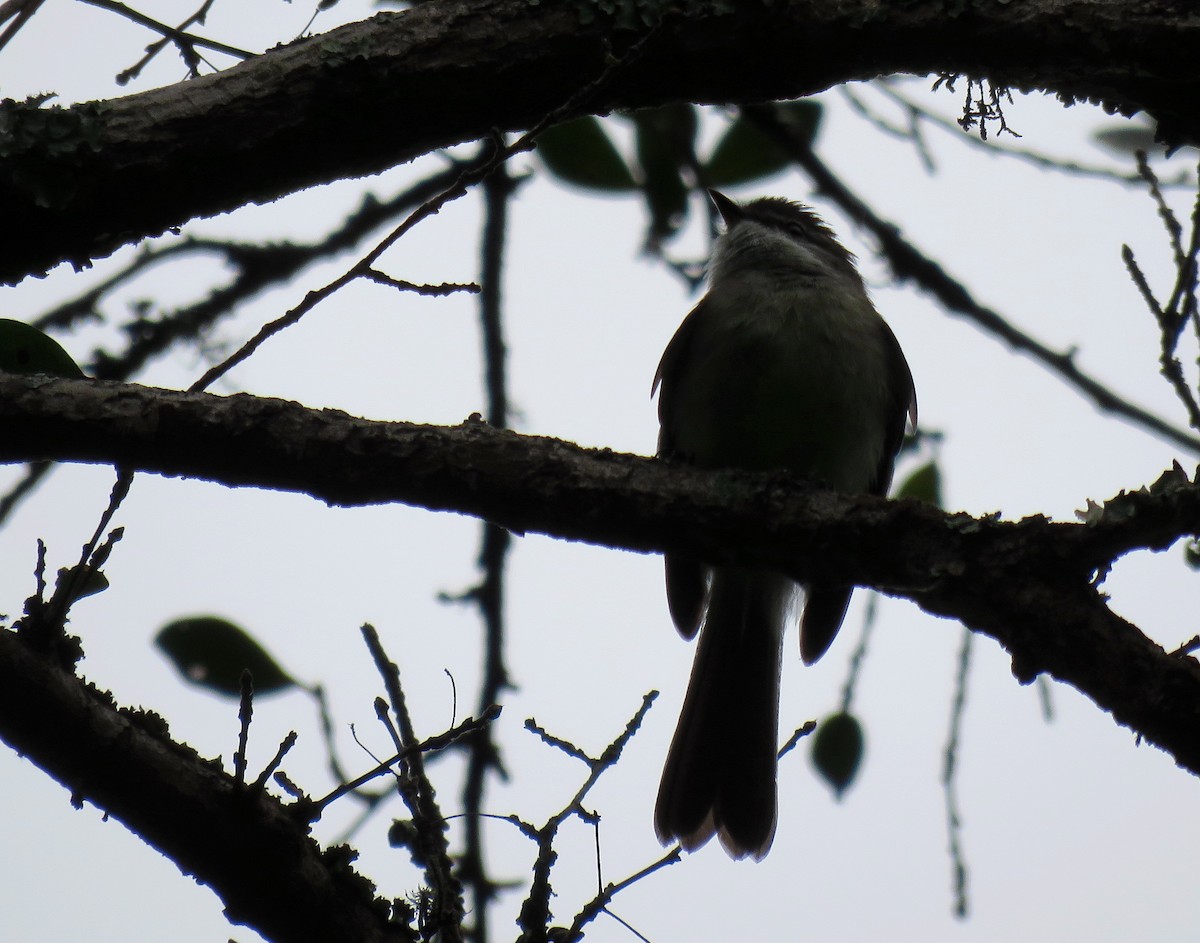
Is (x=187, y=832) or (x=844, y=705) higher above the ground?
(x=844, y=705)

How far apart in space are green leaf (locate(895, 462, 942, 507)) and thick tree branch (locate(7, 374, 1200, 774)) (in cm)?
196

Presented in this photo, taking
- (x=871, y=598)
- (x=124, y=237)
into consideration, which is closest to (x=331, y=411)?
(x=124, y=237)

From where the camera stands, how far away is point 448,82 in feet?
9.05

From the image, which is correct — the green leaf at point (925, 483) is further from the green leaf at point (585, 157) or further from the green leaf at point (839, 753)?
the green leaf at point (585, 157)

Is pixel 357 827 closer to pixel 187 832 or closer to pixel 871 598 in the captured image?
pixel 187 832

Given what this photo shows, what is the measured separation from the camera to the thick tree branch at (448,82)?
106 inches

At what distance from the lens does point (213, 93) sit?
108 inches

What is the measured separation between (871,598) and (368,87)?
237cm

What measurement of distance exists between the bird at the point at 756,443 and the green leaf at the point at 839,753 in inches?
8.5

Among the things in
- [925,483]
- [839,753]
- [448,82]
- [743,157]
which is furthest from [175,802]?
[743,157]

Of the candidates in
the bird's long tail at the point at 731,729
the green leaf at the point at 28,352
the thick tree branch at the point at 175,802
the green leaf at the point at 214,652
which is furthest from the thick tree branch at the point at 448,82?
the bird's long tail at the point at 731,729

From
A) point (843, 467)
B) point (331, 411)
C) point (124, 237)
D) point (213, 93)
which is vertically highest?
point (843, 467)

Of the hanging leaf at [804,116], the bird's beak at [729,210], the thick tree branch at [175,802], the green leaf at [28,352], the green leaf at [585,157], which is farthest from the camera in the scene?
the bird's beak at [729,210]

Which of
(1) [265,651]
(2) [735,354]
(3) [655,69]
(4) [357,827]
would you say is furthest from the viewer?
(2) [735,354]
